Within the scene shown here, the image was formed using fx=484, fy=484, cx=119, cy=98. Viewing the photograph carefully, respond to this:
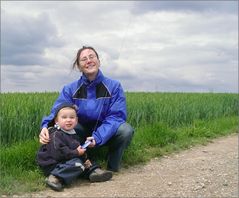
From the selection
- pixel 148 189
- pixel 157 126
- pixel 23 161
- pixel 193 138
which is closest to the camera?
pixel 148 189

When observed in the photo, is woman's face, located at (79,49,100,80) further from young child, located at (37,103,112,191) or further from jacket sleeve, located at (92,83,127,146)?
young child, located at (37,103,112,191)

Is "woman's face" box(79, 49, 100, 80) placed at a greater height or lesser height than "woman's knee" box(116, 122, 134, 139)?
greater

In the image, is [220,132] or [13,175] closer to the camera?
[13,175]

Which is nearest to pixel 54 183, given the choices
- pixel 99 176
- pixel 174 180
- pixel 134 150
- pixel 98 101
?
pixel 99 176

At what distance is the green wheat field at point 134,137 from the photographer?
5848 mm

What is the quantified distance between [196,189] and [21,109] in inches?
122

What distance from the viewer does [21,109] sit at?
752cm

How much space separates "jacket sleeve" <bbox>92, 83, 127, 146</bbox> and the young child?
1.12 feet

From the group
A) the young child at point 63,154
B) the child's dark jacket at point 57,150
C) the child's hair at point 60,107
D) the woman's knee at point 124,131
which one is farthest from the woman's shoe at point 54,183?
the woman's knee at point 124,131

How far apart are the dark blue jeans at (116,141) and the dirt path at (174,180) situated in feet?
0.61

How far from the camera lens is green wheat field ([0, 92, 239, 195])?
585 cm

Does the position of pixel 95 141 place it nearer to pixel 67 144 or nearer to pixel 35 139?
pixel 67 144

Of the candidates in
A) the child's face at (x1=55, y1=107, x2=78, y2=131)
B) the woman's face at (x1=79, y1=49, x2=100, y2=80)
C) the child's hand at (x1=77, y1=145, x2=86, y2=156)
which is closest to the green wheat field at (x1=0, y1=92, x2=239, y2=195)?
the child's hand at (x1=77, y1=145, x2=86, y2=156)

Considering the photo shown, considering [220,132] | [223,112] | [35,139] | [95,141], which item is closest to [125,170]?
[95,141]
